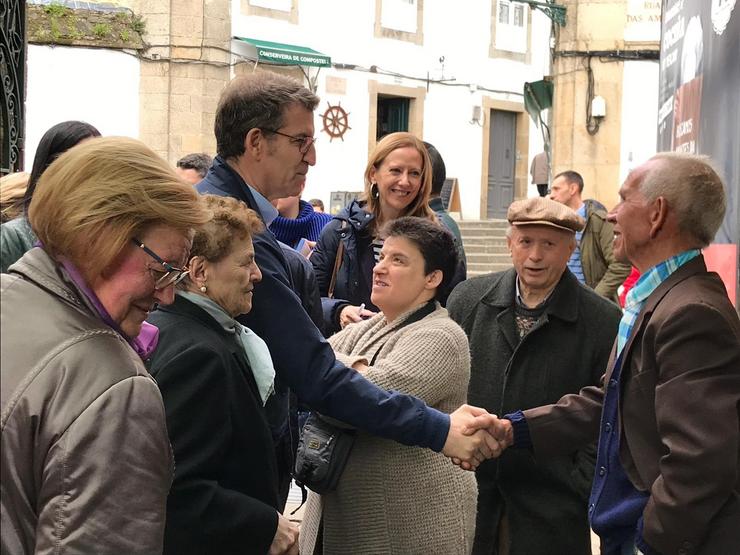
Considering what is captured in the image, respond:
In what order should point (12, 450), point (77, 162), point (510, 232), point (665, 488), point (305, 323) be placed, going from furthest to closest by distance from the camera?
point (510, 232)
point (305, 323)
point (665, 488)
point (77, 162)
point (12, 450)

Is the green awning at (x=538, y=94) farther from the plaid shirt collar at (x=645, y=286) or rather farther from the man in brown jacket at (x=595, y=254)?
the plaid shirt collar at (x=645, y=286)

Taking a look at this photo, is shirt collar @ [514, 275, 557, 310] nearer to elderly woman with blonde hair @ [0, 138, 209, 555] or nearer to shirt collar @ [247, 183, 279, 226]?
shirt collar @ [247, 183, 279, 226]

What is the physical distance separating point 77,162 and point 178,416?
95cm

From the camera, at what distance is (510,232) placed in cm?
475

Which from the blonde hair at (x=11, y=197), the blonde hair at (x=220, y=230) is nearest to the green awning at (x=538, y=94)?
the blonde hair at (x=11, y=197)

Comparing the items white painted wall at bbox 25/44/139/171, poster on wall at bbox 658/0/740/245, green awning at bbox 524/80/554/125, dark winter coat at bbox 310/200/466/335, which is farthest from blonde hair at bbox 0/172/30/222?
green awning at bbox 524/80/554/125

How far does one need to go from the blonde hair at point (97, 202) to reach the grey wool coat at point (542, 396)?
8.38ft

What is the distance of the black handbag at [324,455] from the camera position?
12.1 feet

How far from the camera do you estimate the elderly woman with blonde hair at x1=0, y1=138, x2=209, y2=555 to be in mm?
1981

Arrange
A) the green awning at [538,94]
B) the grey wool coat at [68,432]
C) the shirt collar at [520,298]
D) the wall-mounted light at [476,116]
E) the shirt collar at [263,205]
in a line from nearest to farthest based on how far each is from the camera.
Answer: the grey wool coat at [68,432] < the shirt collar at [263,205] < the shirt collar at [520,298] < the green awning at [538,94] < the wall-mounted light at [476,116]

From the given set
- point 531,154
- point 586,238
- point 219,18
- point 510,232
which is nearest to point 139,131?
point 219,18

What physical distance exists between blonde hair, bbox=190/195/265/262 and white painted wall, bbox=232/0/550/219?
1985 centimetres

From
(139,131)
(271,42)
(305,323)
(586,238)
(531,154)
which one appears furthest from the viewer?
(531,154)

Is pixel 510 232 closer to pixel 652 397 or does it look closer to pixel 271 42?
pixel 652 397
